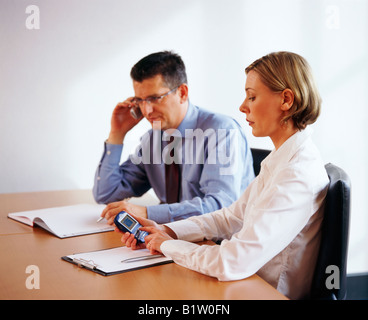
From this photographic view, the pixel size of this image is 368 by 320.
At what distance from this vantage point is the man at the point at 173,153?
1.86m

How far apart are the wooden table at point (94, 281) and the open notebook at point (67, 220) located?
11 cm

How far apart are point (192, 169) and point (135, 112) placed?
1.37ft

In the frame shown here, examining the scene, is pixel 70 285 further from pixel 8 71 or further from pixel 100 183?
pixel 8 71

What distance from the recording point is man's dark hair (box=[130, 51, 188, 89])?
205cm

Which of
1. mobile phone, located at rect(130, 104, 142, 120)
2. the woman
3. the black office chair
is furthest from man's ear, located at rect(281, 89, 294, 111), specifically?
mobile phone, located at rect(130, 104, 142, 120)

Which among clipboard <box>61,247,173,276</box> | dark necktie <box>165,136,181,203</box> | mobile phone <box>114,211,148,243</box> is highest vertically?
dark necktie <box>165,136,181,203</box>

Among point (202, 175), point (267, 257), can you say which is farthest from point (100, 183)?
point (267, 257)

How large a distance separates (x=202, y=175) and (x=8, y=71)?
4.49ft

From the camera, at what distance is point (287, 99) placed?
1.33 meters

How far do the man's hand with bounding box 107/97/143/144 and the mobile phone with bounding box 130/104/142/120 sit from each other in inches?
0.9

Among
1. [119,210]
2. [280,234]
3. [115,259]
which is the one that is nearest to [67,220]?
[119,210]

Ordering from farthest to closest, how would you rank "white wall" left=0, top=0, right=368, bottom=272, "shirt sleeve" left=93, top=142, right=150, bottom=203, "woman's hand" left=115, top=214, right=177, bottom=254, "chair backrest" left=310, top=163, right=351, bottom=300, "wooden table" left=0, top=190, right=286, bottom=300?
"white wall" left=0, top=0, right=368, bottom=272 < "shirt sleeve" left=93, top=142, right=150, bottom=203 < "woman's hand" left=115, top=214, right=177, bottom=254 < "chair backrest" left=310, top=163, right=351, bottom=300 < "wooden table" left=0, top=190, right=286, bottom=300

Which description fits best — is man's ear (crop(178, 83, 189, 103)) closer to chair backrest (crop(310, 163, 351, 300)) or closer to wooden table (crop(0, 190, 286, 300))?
wooden table (crop(0, 190, 286, 300))

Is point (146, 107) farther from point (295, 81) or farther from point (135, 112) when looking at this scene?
point (295, 81)
